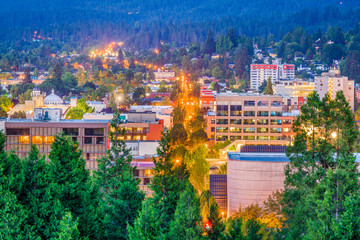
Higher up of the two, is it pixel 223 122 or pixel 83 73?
pixel 83 73

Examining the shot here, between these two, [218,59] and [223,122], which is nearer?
[223,122]

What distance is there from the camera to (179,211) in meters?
22.8

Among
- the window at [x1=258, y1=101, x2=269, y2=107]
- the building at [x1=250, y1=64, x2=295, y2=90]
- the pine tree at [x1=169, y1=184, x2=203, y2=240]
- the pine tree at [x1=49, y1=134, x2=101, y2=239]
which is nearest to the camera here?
the pine tree at [x1=169, y1=184, x2=203, y2=240]

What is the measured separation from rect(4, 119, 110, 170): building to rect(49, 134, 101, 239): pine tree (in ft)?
62.0

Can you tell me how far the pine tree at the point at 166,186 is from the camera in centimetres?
2591

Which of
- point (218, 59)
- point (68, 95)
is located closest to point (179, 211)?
point (68, 95)

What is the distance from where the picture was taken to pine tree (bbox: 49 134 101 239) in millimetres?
22656

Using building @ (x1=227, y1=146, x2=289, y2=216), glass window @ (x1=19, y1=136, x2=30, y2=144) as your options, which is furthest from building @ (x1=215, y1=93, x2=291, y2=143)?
building @ (x1=227, y1=146, x2=289, y2=216)

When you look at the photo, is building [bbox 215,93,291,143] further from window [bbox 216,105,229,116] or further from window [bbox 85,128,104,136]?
window [bbox 85,128,104,136]

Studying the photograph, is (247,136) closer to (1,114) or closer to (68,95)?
(1,114)

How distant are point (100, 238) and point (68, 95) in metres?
109

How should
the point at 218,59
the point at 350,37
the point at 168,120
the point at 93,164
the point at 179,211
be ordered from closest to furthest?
the point at 179,211 → the point at 93,164 → the point at 168,120 → the point at 218,59 → the point at 350,37

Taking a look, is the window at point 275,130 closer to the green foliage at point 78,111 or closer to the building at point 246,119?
the building at point 246,119

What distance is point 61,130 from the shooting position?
147 ft
